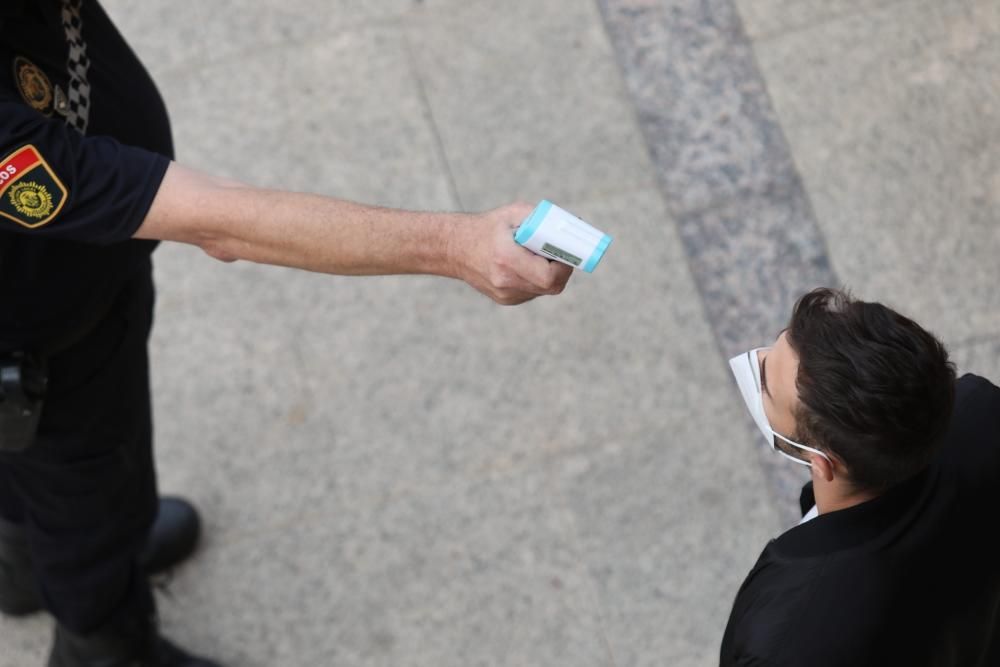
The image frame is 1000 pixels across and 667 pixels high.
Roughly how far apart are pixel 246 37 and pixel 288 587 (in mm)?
1877

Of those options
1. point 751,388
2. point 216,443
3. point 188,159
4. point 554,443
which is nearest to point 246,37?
point 188,159

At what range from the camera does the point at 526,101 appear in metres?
4.12

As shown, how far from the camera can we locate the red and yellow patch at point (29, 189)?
2084mm

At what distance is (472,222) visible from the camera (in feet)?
7.16

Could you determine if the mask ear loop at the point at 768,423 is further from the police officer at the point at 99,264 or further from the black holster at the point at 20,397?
the black holster at the point at 20,397

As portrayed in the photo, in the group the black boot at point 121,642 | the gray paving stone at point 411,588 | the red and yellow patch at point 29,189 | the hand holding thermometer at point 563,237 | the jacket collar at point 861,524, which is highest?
the hand holding thermometer at point 563,237

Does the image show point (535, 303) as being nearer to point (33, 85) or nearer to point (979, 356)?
point (979, 356)

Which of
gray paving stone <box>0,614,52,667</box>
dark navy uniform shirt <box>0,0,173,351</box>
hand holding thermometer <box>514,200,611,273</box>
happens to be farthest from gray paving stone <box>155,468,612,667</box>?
hand holding thermometer <box>514,200,611,273</box>

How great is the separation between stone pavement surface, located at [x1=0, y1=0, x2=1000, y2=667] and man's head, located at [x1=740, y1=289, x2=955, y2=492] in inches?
59.8

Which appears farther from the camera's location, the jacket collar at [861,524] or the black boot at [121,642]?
the black boot at [121,642]

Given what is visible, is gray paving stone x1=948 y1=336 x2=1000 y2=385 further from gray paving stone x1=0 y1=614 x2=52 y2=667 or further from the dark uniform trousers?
gray paving stone x1=0 y1=614 x2=52 y2=667

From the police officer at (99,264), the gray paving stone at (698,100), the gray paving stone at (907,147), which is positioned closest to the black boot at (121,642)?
the police officer at (99,264)

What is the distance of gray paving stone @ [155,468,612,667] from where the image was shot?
3.41 metres

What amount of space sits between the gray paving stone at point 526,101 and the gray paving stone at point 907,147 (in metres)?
0.54
